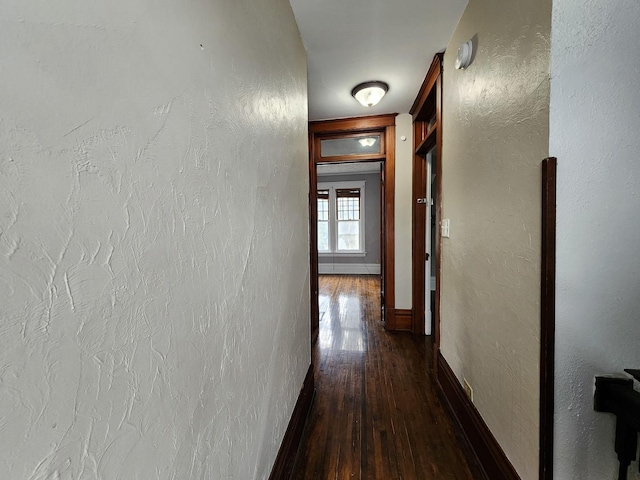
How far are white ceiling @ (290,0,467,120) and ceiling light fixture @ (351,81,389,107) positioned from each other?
0.05 meters

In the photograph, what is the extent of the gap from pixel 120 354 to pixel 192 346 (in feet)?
0.63

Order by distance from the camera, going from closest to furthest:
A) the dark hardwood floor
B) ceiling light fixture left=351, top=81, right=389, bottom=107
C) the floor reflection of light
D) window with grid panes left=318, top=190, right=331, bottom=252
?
the dark hardwood floor
ceiling light fixture left=351, top=81, right=389, bottom=107
the floor reflection of light
window with grid panes left=318, top=190, right=331, bottom=252

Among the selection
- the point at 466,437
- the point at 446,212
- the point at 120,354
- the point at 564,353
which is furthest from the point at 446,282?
the point at 120,354

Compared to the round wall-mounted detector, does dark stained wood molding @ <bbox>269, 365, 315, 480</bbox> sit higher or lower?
lower

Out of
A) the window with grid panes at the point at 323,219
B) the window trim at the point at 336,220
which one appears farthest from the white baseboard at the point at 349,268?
the window with grid panes at the point at 323,219

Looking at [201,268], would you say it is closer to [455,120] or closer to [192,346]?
[192,346]

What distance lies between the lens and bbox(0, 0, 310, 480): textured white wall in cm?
33

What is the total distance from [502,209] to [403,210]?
1.87m

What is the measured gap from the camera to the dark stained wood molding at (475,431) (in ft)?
3.88

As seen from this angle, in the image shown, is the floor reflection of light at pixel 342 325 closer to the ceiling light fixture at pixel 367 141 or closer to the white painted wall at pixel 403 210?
the white painted wall at pixel 403 210

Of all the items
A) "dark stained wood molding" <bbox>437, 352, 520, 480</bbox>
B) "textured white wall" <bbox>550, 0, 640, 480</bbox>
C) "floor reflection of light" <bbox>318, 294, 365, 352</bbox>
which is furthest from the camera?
"floor reflection of light" <bbox>318, 294, 365, 352</bbox>

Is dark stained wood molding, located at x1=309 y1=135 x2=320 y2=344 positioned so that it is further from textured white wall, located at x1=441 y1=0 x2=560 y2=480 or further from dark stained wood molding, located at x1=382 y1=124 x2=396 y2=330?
textured white wall, located at x1=441 y1=0 x2=560 y2=480

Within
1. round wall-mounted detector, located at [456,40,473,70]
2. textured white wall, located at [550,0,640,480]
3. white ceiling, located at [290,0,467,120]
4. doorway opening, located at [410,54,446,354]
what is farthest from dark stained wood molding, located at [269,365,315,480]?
white ceiling, located at [290,0,467,120]

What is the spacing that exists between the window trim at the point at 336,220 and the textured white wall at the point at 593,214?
17.5ft
